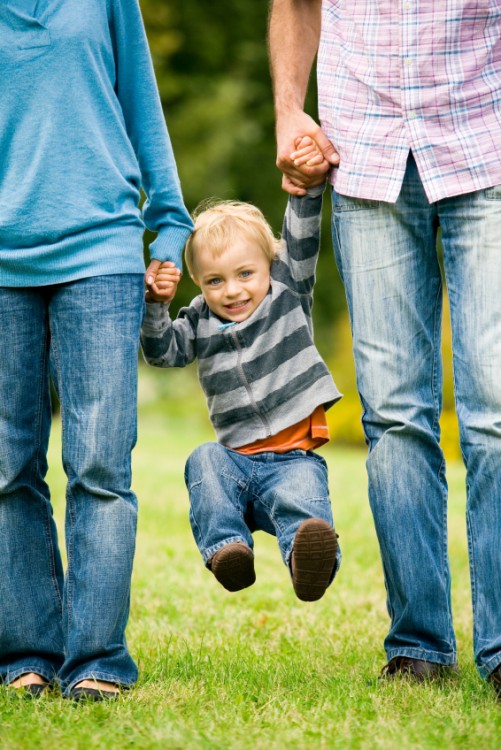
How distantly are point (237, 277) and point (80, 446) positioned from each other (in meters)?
0.85

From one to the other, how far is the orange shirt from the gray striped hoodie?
47mm

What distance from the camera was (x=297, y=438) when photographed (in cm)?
361

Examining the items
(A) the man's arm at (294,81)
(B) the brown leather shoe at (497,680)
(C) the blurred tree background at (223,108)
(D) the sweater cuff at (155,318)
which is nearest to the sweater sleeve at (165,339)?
(D) the sweater cuff at (155,318)

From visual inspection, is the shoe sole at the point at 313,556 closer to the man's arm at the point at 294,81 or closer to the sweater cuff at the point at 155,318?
the sweater cuff at the point at 155,318

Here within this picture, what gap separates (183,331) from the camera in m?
3.66

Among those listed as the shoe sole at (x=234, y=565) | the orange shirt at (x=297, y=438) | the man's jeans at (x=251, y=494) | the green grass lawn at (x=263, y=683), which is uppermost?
the orange shirt at (x=297, y=438)

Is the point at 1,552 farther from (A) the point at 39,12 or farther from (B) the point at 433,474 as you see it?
(A) the point at 39,12

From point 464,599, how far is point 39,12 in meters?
3.35

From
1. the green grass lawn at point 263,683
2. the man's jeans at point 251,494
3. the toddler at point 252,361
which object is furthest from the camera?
the toddler at point 252,361

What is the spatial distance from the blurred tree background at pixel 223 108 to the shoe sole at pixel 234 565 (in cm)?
1415

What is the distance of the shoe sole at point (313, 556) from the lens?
123 inches

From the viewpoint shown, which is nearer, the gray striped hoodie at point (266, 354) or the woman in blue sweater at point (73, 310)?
the woman in blue sweater at point (73, 310)

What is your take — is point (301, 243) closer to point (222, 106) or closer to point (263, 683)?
point (263, 683)

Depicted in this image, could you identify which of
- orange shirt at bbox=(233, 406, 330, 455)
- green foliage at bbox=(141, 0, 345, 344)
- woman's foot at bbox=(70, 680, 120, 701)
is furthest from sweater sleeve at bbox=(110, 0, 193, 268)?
green foliage at bbox=(141, 0, 345, 344)
